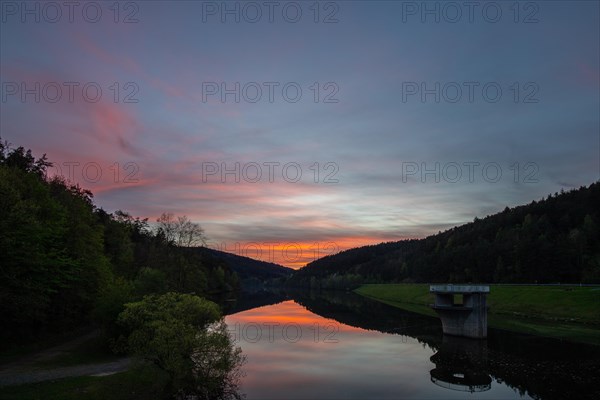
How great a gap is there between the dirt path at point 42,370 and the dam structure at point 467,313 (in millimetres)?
45062

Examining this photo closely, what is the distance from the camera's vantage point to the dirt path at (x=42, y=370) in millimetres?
30656

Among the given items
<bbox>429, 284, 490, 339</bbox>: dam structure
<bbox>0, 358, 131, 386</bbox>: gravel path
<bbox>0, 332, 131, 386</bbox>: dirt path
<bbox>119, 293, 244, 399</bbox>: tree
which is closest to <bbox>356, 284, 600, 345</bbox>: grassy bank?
<bbox>429, 284, 490, 339</bbox>: dam structure

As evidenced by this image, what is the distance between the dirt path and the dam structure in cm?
4506

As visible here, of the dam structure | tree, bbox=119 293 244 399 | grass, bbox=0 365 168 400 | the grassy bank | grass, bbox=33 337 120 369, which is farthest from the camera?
the grassy bank

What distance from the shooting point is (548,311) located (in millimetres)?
80375

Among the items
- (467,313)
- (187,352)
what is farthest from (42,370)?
(467,313)

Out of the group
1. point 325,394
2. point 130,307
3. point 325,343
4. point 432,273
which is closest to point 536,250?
point 432,273

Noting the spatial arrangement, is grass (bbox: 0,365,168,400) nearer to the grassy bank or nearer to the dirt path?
the dirt path

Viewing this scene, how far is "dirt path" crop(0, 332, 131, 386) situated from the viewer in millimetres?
30656

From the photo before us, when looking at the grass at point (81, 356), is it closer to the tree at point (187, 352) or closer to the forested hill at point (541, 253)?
the tree at point (187, 352)

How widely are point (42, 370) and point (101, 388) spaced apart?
751cm

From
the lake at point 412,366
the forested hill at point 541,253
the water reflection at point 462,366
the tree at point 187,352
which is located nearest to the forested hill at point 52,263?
the tree at point 187,352

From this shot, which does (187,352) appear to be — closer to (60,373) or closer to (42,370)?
(60,373)

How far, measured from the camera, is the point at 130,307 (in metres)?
36.8
